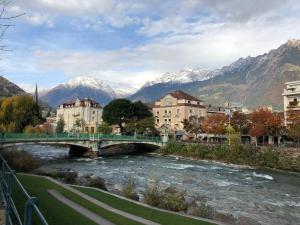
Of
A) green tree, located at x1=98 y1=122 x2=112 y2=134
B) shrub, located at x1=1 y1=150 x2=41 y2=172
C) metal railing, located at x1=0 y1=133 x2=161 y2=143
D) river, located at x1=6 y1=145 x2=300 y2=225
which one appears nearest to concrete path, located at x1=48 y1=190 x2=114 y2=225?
river, located at x1=6 y1=145 x2=300 y2=225

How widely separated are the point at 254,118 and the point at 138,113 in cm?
4504

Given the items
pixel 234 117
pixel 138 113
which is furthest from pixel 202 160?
pixel 138 113

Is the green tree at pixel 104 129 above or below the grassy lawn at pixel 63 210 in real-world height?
above

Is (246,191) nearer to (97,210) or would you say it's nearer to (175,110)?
(97,210)

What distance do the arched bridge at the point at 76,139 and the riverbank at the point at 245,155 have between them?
34.1ft

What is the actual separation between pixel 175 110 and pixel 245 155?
66.7 m

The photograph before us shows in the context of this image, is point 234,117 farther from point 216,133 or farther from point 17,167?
point 17,167

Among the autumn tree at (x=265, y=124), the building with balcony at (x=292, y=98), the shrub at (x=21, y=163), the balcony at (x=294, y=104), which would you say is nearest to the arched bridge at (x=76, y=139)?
the shrub at (x=21, y=163)

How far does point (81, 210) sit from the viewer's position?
18547 mm

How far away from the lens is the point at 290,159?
225ft

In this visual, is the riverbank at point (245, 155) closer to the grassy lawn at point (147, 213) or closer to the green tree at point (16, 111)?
the green tree at point (16, 111)

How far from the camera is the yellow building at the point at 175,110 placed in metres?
139

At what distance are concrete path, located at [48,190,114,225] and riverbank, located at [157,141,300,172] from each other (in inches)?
2018

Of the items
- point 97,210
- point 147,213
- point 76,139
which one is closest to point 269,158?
point 76,139
